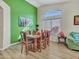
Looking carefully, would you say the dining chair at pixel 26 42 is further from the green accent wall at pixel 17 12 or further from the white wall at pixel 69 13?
the white wall at pixel 69 13

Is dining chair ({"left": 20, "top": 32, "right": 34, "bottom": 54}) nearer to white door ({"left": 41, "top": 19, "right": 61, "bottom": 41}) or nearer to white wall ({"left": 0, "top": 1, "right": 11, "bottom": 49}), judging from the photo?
white wall ({"left": 0, "top": 1, "right": 11, "bottom": 49})

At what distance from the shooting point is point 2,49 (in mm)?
5566

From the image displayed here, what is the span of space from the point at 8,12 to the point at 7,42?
1.66 meters

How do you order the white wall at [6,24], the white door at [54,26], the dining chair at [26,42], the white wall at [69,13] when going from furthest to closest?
the white door at [54,26] → the white wall at [69,13] → the white wall at [6,24] → the dining chair at [26,42]

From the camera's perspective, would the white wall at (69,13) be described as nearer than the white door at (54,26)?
Yes

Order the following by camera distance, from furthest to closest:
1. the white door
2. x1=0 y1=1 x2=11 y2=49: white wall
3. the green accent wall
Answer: the white door → the green accent wall → x1=0 y1=1 x2=11 y2=49: white wall

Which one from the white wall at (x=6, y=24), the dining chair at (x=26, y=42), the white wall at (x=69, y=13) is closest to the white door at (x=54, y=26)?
the white wall at (x=69, y=13)

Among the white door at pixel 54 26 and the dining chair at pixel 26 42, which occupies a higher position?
the white door at pixel 54 26

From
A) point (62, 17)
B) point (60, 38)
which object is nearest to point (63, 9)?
point (62, 17)

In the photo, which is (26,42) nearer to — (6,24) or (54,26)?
(6,24)

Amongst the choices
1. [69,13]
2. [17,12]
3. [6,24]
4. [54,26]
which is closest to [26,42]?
[6,24]

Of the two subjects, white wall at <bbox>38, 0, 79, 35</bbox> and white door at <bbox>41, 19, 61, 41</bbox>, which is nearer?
white wall at <bbox>38, 0, 79, 35</bbox>

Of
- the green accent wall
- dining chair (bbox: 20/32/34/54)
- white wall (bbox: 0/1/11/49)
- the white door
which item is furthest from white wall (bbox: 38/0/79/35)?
white wall (bbox: 0/1/11/49)

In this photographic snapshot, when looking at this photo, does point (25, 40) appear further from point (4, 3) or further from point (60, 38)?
point (60, 38)
